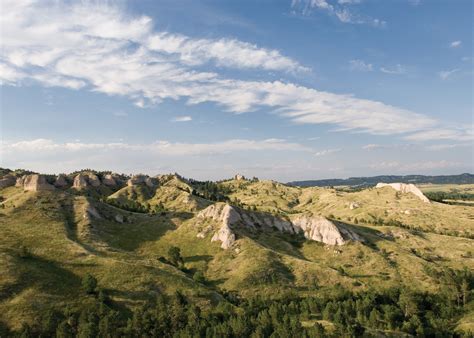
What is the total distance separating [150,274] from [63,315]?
38504 millimetres

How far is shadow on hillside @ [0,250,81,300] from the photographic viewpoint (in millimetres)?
120188

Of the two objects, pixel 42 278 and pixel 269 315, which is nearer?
pixel 269 315

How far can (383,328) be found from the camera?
4936 inches

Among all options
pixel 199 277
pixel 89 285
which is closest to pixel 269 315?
pixel 199 277

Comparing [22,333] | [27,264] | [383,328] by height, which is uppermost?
[27,264]

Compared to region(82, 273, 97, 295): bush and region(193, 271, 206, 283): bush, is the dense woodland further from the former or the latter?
region(193, 271, 206, 283): bush

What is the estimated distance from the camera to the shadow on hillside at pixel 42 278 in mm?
120188

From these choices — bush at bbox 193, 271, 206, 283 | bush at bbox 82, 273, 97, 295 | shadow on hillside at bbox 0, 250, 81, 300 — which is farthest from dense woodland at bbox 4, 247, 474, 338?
shadow on hillside at bbox 0, 250, 81, 300

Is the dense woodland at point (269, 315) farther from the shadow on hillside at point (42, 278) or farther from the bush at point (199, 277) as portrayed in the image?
the shadow on hillside at point (42, 278)

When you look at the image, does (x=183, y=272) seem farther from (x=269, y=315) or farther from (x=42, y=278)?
(x=42, y=278)

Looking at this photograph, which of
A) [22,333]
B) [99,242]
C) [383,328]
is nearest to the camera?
[22,333]

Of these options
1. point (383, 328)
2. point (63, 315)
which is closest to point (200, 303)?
point (63, 315)

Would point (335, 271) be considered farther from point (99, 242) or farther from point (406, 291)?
point (99, 242)

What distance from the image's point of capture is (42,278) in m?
128
